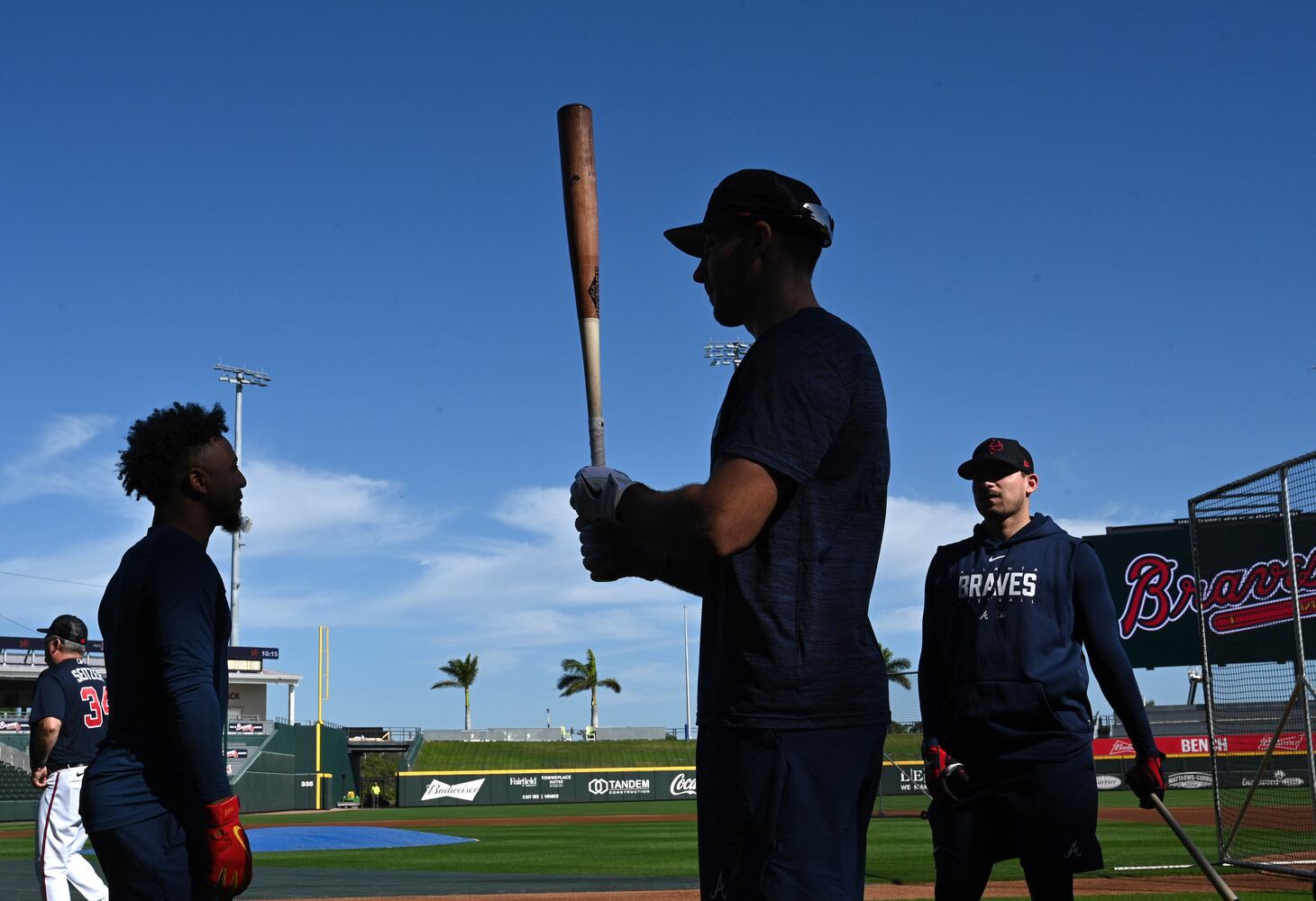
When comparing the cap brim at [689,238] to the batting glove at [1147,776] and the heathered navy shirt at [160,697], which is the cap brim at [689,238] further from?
the batting glove at [1147,776]

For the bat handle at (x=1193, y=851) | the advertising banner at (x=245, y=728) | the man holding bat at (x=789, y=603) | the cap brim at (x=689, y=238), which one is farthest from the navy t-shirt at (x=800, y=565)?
the advertising banner at (x=245, y=728)

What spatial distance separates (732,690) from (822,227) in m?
0.98

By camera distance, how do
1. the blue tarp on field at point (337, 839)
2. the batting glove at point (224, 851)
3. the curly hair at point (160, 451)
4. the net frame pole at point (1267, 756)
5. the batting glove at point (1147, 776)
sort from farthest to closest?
the blue tarp on field at point (337, 839)
the net frame pole at point (1267, 756)
the batting glove at point (1147, 776)
the curly hair at point (160, 451)
the batting glove at point (224, 851)

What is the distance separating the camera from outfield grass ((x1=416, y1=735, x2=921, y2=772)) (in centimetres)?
5541

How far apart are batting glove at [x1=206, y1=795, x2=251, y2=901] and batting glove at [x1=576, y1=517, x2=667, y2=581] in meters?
1.35

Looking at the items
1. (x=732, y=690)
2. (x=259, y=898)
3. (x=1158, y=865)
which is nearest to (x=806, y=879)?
(x=732, y=690)

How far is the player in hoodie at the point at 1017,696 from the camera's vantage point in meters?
4.58

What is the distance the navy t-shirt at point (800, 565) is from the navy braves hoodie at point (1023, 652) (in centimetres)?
237

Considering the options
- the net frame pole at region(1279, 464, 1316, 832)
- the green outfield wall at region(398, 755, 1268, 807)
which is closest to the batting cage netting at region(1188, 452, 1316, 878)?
the net frame pole at region(1279, 464, 1316, 832)

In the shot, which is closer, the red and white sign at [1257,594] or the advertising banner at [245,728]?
the red and white sign at [1257,594]

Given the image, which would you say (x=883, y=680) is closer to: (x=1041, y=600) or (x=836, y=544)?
(x=836, y=544)

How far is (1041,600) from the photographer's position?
4824 millimetres

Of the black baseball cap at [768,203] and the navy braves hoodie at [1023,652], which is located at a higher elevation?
the black baseball cap at [768,203]

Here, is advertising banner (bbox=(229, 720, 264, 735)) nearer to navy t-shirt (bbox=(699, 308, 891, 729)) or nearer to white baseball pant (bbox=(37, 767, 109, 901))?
white baseball pant (bbox=(37, 767, 109, 901))
